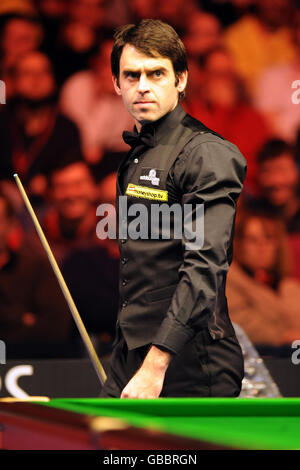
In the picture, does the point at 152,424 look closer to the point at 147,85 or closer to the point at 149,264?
the point at 149,264

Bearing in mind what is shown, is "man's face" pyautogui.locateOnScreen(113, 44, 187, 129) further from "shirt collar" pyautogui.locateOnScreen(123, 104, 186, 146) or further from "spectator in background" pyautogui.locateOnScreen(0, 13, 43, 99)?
"spectator in background" pyautogui.locateOnScreen(0, 13, 43, 99)

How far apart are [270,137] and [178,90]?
3.40 meters

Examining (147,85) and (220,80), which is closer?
(147,85)

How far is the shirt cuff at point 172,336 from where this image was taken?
6.15ft

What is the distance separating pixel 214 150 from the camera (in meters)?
2.01

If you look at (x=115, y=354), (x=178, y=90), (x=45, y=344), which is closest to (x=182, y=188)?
(x=178, y=90)

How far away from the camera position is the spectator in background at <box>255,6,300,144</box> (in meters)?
5.55

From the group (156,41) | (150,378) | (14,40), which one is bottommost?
(150,378)

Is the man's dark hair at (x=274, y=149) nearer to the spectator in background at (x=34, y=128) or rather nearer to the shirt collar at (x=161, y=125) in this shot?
the spectator in background at (x=34, y=128)

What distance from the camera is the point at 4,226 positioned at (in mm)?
5184

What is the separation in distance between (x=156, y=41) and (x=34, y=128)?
3.38 metres

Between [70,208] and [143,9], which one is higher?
[143,9]

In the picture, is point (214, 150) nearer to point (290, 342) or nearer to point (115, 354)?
point (115, 354)
